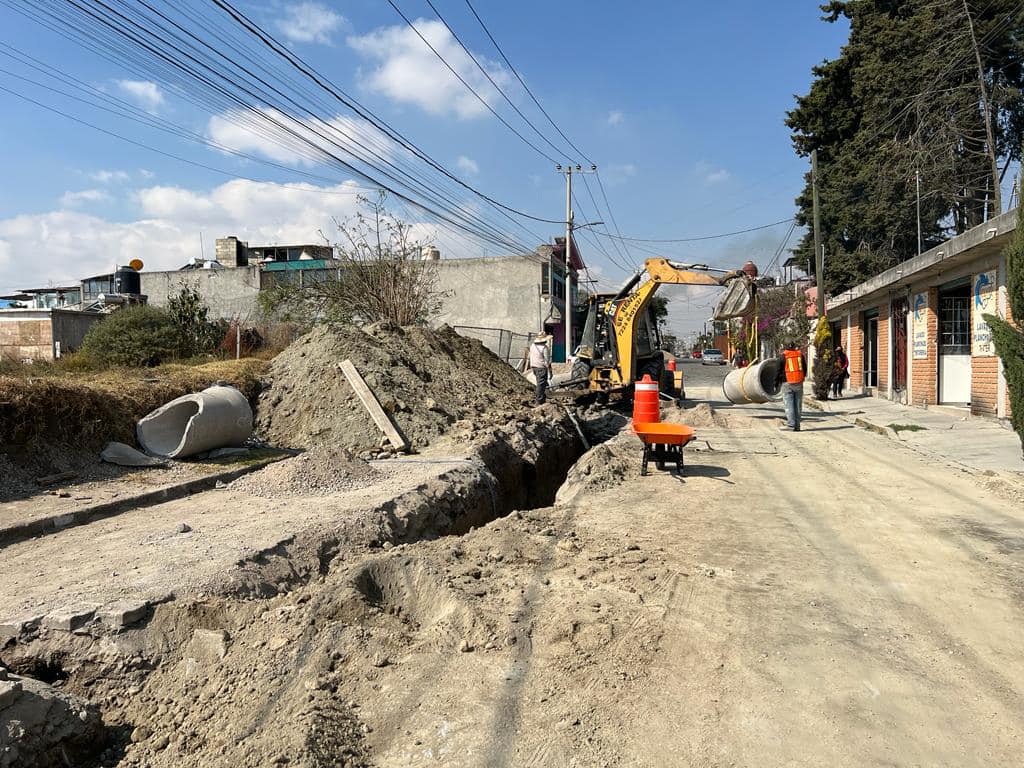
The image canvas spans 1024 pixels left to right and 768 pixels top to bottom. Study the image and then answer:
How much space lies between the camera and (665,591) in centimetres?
462

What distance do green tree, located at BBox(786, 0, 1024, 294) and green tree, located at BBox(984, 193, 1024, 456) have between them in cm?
1426

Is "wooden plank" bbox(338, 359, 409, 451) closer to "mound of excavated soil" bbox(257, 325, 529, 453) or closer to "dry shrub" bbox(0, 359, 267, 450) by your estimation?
"mound of excavated soil" bbox(257, 325, 529, 453)

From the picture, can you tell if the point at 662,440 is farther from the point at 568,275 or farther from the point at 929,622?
the point at 568,275

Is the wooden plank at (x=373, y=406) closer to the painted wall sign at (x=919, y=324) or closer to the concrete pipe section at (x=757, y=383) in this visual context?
the concrete pipe section at (x=757, y=383)

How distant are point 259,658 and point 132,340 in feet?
41.3

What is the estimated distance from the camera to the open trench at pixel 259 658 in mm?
2982

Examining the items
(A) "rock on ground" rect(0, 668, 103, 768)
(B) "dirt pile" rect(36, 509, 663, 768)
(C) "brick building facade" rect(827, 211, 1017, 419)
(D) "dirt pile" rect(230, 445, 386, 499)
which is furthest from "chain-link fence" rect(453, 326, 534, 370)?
(A) "rock on ground" rect(0, 668, 103, 768)

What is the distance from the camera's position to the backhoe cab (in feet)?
50.6

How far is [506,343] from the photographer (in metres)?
32.0

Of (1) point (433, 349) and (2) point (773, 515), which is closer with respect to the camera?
(2) point (773, 515)

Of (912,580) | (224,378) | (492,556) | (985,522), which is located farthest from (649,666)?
(224,378)

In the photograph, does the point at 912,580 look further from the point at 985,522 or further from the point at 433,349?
the point at 433,349

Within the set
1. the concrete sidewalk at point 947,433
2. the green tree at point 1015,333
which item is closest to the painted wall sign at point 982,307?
the concrete sidewalk at point 947,433

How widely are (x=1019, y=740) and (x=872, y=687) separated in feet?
1.93
